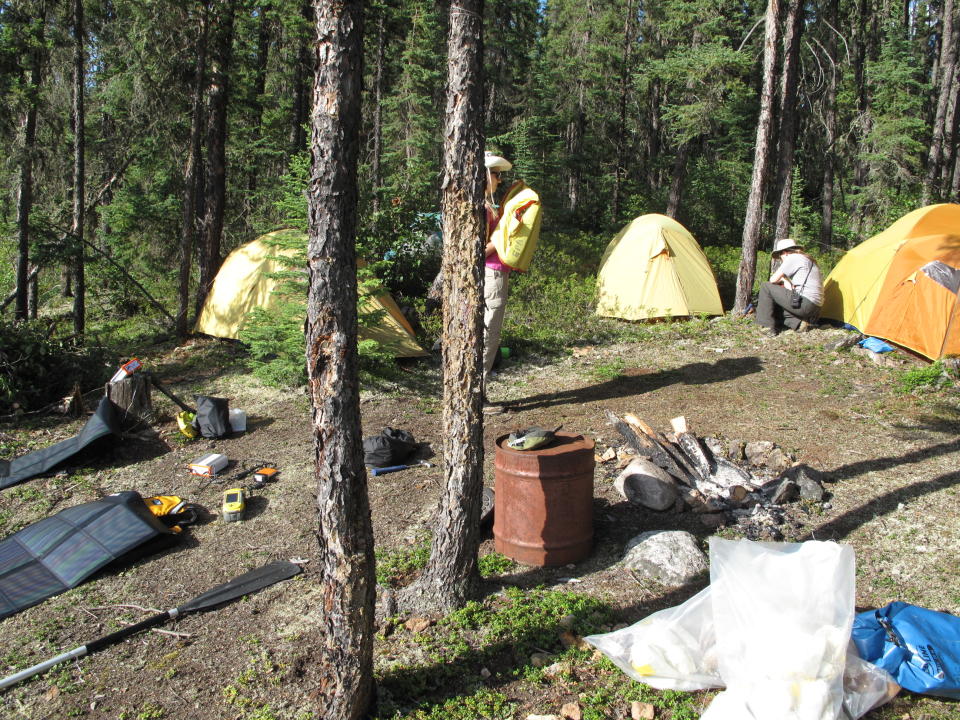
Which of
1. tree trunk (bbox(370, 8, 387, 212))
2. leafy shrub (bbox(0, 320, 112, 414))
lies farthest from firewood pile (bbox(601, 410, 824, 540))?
tree trunk (bbox(370, 8, 387, 212))

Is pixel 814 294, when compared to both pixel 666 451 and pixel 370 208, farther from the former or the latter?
pixel 370 208

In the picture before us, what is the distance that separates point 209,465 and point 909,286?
7869mm

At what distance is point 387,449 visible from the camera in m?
5.80

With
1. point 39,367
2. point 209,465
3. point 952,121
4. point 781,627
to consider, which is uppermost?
point 952,121

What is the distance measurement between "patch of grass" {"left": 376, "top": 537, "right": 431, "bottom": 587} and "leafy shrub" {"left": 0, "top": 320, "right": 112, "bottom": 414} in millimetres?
5249

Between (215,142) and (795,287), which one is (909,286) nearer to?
(795,287)

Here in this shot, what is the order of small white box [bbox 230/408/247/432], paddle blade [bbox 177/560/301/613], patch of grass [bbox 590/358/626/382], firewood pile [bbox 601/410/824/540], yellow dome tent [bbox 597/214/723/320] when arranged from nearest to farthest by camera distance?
paddle blade [bbox 177/560/301/613]
firewood pile [bbox 601/410/824/540]
small white box [bbox 230/408/247/432]
patch of grass [bbox 590/358/626/382]
yellow dome tent [bbox 597/214/723/320]

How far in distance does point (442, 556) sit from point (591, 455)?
3.71 ft

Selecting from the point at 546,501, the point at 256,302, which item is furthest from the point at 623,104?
the point at 546,501

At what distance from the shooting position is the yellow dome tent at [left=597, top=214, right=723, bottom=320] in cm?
1028

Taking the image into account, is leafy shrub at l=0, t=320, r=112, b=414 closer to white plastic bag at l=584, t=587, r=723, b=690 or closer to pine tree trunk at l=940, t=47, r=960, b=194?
white plastic bag at l=584, t=587, r=723, b=690

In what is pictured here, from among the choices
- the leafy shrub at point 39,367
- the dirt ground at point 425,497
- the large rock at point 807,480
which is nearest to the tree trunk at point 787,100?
the dirt ground at point 425,497

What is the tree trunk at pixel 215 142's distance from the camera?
34.6 feet

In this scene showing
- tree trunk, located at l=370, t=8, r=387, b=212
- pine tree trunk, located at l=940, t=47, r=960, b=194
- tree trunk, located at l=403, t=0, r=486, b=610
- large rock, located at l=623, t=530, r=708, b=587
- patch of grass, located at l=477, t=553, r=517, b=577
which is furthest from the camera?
pine tree trunk, located at l=940, t=47, r=960, b=194
